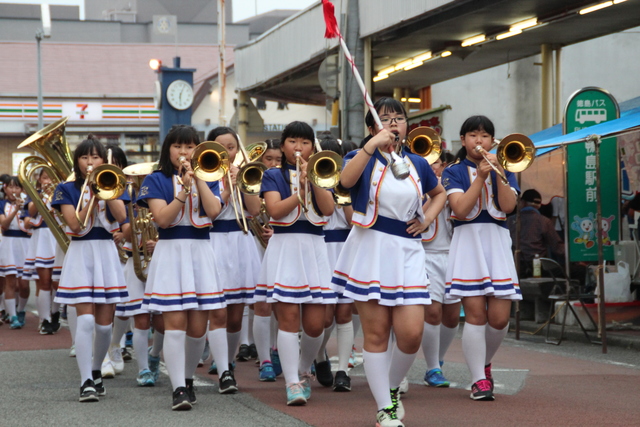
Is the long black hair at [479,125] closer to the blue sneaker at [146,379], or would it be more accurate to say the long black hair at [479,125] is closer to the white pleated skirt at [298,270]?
the white pleated skirt at [298,270]

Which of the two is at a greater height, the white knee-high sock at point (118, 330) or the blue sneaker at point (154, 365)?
the white knee-high sock at point (118, 330)

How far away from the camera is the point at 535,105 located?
2362 cm

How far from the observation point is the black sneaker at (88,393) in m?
6.89

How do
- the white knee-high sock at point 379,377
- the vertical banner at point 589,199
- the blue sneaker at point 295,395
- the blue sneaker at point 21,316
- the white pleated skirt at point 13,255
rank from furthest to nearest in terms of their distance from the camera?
the white pleated skirt at point 13,255
the blue sneaker at point 21,316
the vertical banner at point 589,199
the blue sneaker at point 295,395
the white knee-high sock at point 379,377

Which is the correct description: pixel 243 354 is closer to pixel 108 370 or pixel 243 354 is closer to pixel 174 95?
pixel 108 370

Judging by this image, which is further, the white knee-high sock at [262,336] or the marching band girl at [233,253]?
the white knee-high sock at [262,336]

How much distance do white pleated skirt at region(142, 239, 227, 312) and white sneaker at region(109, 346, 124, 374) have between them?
2.17 metres

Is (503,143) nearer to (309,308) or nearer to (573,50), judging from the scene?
(309,308)

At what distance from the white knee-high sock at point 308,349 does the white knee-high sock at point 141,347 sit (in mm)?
1406

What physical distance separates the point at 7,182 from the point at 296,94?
41.5ft

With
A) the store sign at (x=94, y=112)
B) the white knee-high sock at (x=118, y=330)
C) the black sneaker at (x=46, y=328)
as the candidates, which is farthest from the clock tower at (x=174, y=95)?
the white knee-high sock at (x=118, y=330)

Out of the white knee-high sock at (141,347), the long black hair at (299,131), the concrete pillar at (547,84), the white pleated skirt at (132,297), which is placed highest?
the concrete pillar at (547,84)

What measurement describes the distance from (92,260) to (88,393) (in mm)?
1041

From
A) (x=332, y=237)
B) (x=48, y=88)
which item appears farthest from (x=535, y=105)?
(x=48, y=88)
